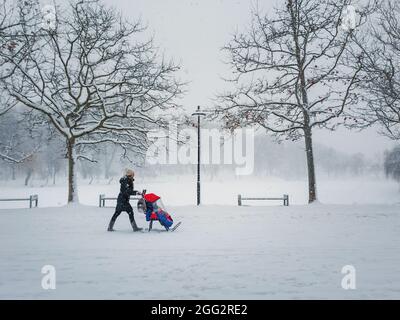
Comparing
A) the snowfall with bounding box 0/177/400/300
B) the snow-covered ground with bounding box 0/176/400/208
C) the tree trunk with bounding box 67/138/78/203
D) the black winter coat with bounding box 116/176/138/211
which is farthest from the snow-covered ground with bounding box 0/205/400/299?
the snow-covered ground with bounding box 0/176/400/208

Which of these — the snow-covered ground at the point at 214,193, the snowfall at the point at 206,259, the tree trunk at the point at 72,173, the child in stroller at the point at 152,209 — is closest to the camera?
the snowfall at the point at 206,259

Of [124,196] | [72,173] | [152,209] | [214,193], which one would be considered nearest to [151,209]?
[152,209]

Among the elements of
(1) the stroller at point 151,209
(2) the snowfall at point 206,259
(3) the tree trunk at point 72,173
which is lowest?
(2) the snowfall at point 206,259

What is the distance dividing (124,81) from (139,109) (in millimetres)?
1775

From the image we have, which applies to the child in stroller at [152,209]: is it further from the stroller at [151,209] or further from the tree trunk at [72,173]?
the tree trunk at [72,173]

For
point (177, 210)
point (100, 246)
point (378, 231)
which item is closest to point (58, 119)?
point (177, 210)

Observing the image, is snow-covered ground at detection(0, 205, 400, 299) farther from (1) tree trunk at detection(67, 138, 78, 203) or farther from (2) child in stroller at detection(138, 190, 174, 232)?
(1) tree trunk at detection(67, 138, 78, 203)

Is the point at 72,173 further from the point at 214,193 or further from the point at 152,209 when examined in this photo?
the point at 214,193

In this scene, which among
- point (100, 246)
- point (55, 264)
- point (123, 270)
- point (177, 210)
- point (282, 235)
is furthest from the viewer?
point (177, 210)

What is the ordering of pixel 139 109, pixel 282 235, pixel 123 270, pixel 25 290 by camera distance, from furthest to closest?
pixel 139 109 → pixel 282 235 → pixel 123 270 → pixel 25 290

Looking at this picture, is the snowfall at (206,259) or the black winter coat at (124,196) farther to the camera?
the black winter coat at (124,196)

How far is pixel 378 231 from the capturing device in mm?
9797

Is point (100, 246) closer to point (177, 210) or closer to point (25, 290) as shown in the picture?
point (25, 290)

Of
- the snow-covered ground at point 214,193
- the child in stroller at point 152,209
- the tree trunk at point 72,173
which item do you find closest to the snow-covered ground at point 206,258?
the child in stroller at point 152,209
